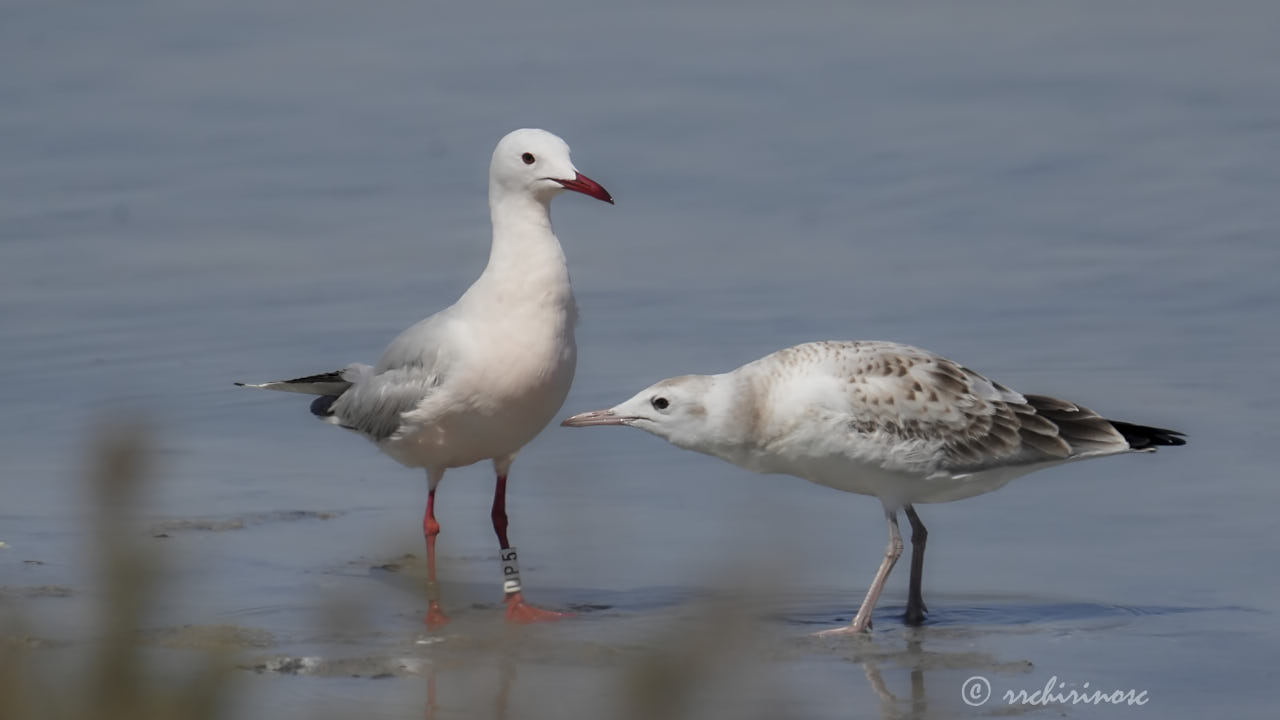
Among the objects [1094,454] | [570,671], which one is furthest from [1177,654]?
[570,671]

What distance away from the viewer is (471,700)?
711 cm

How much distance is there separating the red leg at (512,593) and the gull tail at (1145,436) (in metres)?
2.57

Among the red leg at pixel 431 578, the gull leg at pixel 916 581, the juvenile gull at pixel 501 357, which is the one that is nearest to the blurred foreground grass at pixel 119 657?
the red leg at pixel 431 578

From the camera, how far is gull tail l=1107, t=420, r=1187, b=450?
9.06 m

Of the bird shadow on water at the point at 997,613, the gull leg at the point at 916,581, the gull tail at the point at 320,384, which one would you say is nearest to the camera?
the bird shadow on water at the point at 997,613

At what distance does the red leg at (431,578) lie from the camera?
28.1 ft

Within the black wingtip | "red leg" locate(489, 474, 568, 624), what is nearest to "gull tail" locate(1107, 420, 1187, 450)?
"red leg" locate(489, 474, 568, 624)

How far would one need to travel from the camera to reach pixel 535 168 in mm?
9094

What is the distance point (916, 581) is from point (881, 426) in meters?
0.66

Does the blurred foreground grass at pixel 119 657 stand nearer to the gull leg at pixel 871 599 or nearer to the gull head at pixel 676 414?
the gull leg at pixel 871 599

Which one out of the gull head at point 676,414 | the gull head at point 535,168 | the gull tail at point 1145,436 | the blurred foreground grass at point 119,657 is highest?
the gull head at point 535,168

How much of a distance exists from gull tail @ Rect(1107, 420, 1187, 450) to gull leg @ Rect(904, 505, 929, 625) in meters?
1.00

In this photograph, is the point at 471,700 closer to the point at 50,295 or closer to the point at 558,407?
the point at 558,407

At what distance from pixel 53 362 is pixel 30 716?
9733mm
